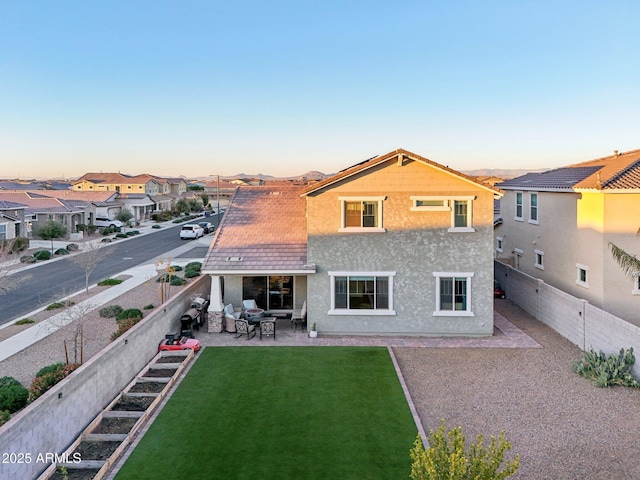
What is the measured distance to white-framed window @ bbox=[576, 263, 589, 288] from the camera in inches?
776

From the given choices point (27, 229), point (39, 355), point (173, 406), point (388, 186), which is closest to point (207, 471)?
point (173, 406)

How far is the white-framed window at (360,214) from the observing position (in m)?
18.0

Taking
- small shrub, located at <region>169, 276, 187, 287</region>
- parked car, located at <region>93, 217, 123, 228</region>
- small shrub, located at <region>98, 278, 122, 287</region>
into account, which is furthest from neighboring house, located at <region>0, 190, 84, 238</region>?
small shrub, located at <region>169, 276, 187, 287</region>

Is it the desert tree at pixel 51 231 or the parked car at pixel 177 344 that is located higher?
the desert tree at pixel 51 231

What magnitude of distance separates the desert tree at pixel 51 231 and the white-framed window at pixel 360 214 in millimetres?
40159

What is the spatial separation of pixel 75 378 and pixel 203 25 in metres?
22.6

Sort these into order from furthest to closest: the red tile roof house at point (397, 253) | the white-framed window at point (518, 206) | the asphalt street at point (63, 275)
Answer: the white-framed window at point (518, 206), the asphalt street at point (63, 275), the red tile roof house at point (397, 253)

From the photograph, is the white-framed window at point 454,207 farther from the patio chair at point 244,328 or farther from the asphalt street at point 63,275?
the asphalt street at point 63,275

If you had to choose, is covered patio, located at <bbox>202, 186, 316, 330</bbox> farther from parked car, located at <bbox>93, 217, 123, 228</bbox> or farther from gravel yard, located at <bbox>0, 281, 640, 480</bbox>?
parked car, located at <bbox>93, 217, 123, 228</bbox>

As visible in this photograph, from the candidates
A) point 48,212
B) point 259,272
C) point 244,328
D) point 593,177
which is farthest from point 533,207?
point 48,212

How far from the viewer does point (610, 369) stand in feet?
44.0

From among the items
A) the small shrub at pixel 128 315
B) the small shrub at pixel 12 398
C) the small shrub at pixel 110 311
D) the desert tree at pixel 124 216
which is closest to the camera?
the small shrub at pixel 12 398

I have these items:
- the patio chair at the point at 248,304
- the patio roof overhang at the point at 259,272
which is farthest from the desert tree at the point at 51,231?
the patio roof overhang at the point at 259,272

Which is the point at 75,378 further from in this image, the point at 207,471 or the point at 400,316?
the point at 400,316
